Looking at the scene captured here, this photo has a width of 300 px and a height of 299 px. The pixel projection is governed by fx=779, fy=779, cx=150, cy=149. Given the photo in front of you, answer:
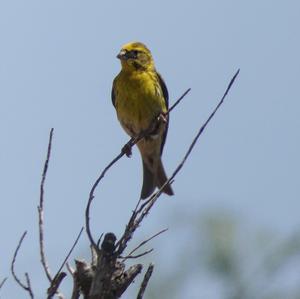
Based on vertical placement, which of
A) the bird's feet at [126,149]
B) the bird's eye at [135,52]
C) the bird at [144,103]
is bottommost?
the bird's feet at [126,149]

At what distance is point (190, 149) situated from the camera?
327 cm

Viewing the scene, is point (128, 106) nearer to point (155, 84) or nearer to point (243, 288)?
point (155, 84)

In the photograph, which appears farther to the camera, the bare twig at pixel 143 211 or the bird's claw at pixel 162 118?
the bird's claw at pixel 162 118

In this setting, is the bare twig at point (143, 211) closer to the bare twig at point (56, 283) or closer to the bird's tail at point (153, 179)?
the bare twig at point (56, 283)

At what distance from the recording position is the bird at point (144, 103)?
666 centimetres

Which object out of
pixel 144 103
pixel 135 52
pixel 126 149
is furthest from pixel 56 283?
pixel 135 52

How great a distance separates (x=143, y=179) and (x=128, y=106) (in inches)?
33.8

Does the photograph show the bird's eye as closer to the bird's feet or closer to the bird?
the bird

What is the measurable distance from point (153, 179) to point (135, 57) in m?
1.14

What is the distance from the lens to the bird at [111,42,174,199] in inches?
262

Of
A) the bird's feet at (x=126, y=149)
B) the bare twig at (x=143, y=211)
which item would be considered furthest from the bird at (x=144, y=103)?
the bare twig at (x=143, y=211)

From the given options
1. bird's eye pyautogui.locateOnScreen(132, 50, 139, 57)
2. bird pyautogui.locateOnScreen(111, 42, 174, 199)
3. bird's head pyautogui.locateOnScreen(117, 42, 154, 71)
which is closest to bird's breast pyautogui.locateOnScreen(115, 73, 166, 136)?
bird pyautogui.locateOnScreen(111, 42, 174, 199)

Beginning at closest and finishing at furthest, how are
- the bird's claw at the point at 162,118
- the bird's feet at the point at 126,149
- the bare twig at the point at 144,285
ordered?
the bare twig at the point at 144,285 → the bird's feet at the point at 126,149 → the bird's claw at the point at 162,118

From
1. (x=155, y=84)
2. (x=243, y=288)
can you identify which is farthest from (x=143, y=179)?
(x=243, y=288)
